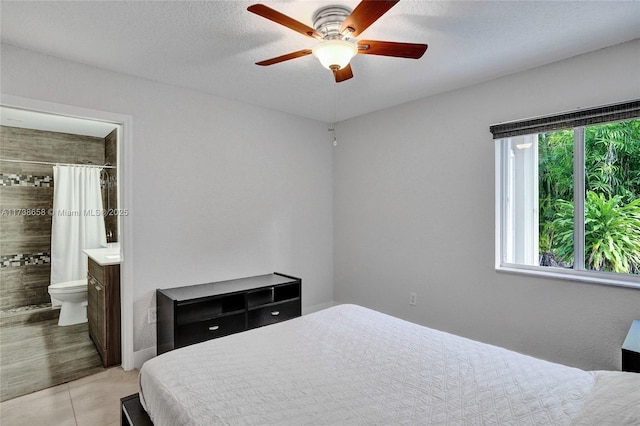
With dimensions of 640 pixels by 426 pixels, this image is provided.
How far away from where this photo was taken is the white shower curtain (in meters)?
4.14

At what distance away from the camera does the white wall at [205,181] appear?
269cm

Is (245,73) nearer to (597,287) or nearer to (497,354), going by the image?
(497,354)

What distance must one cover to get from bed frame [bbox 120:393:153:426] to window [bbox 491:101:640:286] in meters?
2.79

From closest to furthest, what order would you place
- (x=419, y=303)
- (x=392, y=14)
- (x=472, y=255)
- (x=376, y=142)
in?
1. (x=392, y=14)
2. (x=472, y=255)
3. (x=419, y=303)
4. (x=376, y=142)

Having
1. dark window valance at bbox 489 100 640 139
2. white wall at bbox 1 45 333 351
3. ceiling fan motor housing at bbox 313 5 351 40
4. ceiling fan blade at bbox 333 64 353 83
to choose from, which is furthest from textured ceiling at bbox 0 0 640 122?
dark window valance at bbox 489 100 640 139

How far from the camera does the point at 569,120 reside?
2516 mm

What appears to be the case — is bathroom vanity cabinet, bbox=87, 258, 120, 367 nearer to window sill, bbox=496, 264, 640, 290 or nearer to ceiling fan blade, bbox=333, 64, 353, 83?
ceiling fan blade, bbox=333, 64, 353, 83

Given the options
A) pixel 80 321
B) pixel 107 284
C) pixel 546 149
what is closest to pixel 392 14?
pixel 546 149

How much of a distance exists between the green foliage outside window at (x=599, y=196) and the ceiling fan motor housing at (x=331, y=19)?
78.8 inches

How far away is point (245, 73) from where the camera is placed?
280 centimetres

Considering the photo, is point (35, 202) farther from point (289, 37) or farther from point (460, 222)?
point (460, 222)

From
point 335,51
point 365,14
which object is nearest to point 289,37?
point 335,51

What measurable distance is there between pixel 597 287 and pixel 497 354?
4.31 feet

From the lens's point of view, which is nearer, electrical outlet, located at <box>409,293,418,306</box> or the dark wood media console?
the dark wood media console
